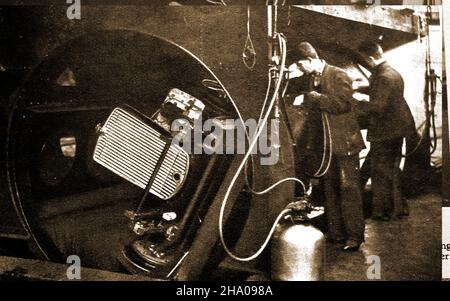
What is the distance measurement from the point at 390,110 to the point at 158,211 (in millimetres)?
1705

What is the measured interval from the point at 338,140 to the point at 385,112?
0.37 metres

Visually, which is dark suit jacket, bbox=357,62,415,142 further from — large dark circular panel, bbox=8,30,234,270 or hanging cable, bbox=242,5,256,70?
large dark circular panel, bbox=8,30,234,270

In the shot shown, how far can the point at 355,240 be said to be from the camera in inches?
116

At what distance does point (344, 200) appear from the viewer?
2.93m

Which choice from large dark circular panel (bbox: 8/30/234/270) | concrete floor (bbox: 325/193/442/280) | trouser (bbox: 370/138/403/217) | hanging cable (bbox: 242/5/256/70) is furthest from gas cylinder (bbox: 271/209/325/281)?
hanging cable (bbox: 242/5/256/70)

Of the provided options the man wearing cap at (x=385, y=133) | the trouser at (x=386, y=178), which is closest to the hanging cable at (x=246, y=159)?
the man wearing cap at (x=385, y=133)

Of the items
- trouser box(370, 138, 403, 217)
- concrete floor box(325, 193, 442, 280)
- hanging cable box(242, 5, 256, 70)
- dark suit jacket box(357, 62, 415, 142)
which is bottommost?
concrete floor box(325, 193, 442, 280)

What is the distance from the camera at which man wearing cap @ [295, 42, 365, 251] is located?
293cm

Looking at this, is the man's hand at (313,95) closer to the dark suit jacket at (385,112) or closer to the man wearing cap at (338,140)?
the man wearing cap at (338,140)

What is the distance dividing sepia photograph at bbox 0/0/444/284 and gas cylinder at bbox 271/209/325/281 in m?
0.01

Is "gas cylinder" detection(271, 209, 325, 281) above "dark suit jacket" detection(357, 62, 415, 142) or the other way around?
the other way around

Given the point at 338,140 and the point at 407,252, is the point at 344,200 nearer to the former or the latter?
the point at 338,140
